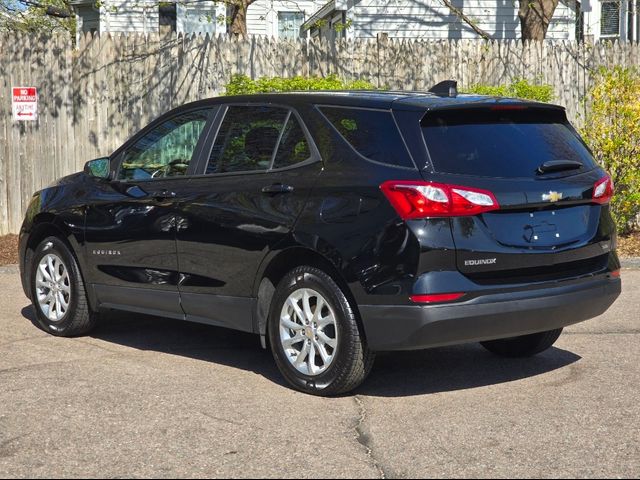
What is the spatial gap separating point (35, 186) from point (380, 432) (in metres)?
9.46

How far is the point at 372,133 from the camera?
20.7ft

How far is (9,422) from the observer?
5.85m

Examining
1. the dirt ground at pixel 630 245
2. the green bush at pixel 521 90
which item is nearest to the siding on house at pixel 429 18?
the green bush at pixel 521 90

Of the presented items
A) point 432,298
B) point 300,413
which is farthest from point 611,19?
point 300,413

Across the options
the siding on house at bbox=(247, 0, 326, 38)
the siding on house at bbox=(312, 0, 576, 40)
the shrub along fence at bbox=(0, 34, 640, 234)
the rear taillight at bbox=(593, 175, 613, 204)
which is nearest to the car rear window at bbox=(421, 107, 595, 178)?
the rear taillight at bbox=(593, 175, 613, 204)

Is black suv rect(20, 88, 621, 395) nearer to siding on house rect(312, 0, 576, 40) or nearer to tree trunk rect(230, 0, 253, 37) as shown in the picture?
tree trunk rect(230, 0, 253, 37)

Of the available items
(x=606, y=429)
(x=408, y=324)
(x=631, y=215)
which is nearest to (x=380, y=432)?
(x=408, y=324)

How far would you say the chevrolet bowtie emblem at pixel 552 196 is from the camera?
6.17 meters

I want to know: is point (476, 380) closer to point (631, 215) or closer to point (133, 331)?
point (133, 331)

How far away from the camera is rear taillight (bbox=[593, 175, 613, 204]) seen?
6.56 metres

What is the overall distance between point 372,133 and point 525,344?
6.71 feet

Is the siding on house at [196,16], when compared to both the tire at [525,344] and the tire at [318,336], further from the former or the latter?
the tire at [318,336]

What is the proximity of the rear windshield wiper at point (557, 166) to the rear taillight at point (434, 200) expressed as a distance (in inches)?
21.8

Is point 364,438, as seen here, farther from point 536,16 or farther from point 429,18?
point 429,18
